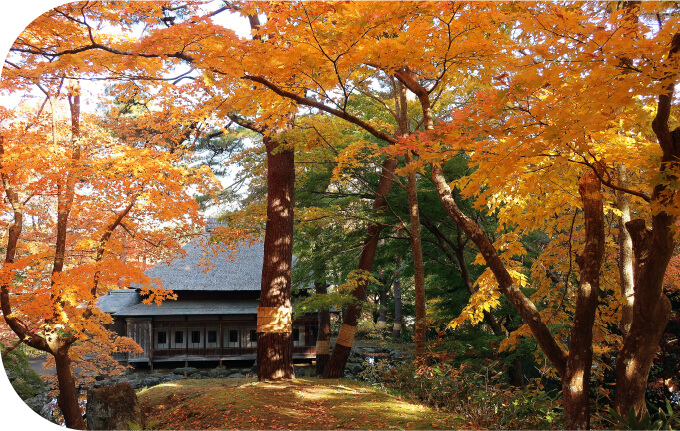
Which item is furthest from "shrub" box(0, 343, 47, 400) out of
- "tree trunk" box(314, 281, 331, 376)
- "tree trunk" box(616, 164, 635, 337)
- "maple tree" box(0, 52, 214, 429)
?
"tree trunk" box(616, 164, 635, 337)

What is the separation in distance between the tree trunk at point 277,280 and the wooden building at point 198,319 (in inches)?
233

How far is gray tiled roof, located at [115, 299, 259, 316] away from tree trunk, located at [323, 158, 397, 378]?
4.73 m

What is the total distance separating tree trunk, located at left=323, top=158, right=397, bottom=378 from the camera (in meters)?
7.89

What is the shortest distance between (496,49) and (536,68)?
3.70 feet

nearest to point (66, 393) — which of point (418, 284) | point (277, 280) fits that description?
point (277, 280)

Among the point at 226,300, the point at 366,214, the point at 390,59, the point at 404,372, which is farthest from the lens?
the point at 226,300

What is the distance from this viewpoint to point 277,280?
21.1ft

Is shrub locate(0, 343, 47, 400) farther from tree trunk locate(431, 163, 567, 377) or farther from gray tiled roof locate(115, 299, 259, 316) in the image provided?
tree trunk locate(431, 163, 567, 377)

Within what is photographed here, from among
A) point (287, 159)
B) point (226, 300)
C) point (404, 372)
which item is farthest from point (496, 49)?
point (226, 300)

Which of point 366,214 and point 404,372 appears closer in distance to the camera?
point 404,372

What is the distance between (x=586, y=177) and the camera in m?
3.90

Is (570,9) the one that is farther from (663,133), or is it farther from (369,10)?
(369,10)

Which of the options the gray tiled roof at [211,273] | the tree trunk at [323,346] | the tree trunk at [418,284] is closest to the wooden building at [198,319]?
the gray tiled roof at [211,273]

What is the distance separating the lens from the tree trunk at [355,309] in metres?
7.89
